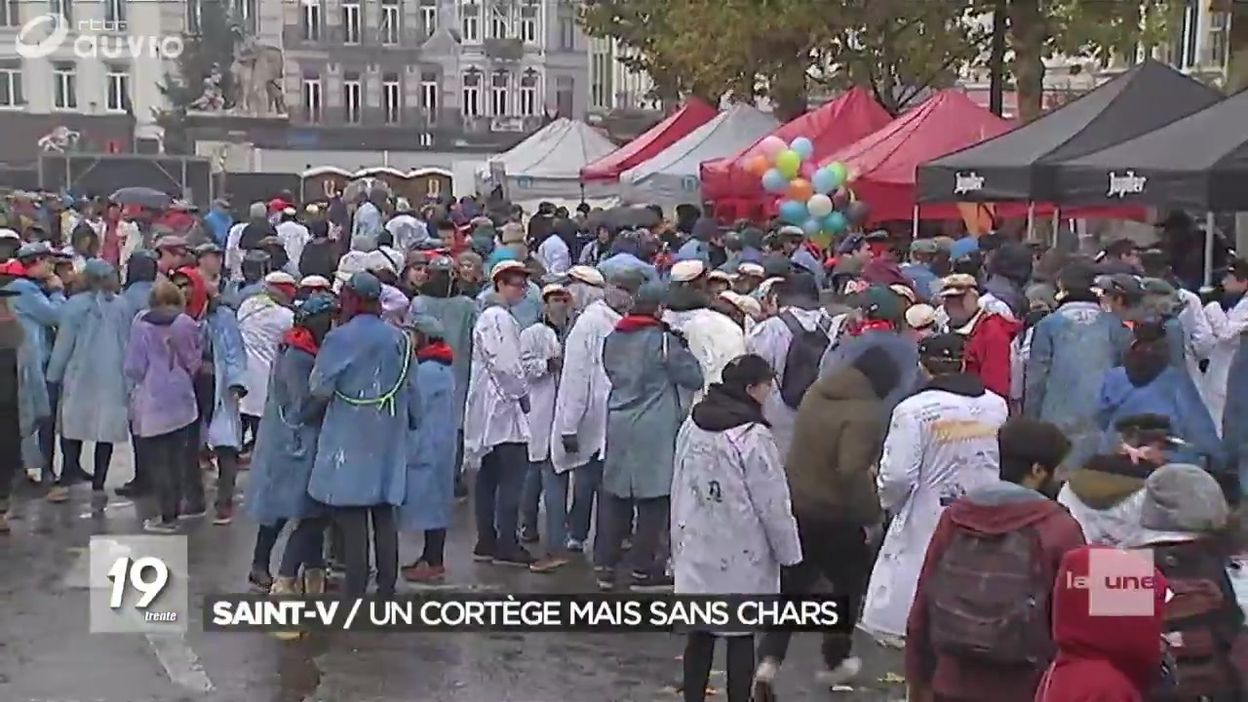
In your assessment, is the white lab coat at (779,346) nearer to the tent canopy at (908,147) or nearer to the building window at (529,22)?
the tent canopy at (908,147)

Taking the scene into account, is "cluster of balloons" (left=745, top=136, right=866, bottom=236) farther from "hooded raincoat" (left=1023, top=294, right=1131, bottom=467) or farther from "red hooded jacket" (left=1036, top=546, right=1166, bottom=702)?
"red hooded jacket" (left=1036, top=546, right=1166, bottom=702)

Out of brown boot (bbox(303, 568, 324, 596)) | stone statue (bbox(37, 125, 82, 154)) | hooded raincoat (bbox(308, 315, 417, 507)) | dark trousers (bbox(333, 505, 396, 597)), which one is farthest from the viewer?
stone statue (bbox(37, 125, 82, 154))

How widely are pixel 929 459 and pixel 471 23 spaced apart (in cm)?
6623

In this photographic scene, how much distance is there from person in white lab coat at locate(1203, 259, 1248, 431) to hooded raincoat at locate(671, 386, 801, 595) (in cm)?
446

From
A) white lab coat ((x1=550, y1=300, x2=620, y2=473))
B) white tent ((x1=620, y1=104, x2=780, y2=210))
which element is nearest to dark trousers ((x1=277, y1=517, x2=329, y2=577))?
white lab coat ((x1=550, y1=300, x2=620, y2=473))

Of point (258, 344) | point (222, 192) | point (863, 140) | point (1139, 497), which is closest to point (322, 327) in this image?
point (258, 344)

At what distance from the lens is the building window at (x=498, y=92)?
71.6 m

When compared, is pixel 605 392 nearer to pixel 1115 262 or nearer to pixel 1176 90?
pixel 1115 262

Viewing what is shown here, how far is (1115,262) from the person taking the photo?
11445 millimetres

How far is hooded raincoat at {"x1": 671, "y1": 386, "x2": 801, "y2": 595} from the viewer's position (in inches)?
275

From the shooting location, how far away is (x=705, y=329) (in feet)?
32.9

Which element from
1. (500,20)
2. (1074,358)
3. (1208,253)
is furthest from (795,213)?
(500,20)

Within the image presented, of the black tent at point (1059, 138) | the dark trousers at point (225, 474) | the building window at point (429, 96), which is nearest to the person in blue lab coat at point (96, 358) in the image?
the dark trousers at point (225, 474)

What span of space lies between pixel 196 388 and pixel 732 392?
5620 millimetres
